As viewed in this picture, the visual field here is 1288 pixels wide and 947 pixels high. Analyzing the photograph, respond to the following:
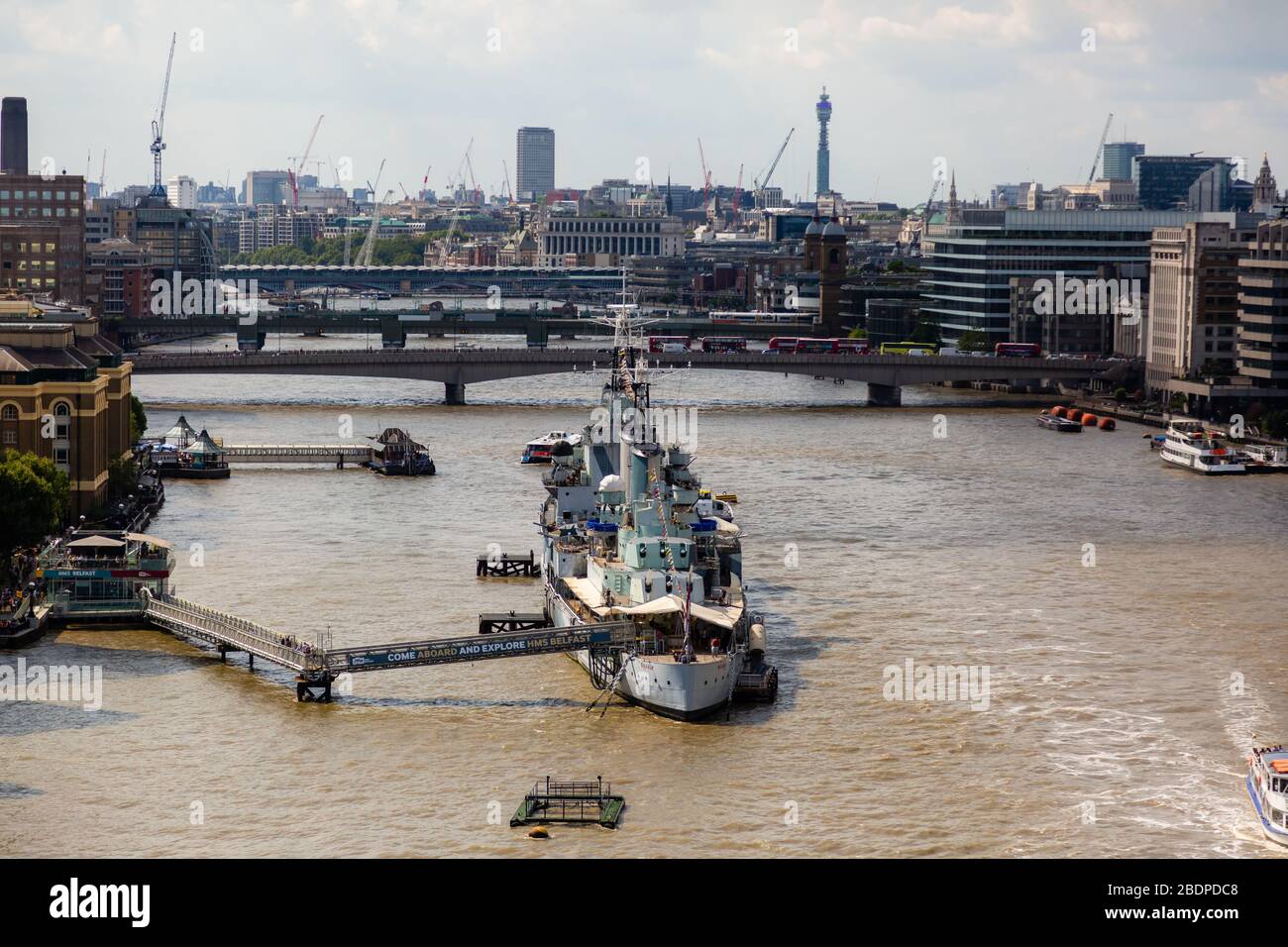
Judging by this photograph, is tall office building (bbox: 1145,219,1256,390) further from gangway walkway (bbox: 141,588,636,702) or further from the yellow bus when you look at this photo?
gangway walkway (bbox: 141,588,636,702)

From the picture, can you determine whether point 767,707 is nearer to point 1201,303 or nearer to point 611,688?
point 611,688

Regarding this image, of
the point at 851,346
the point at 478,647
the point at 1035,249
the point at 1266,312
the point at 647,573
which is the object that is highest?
the point at 1035,249

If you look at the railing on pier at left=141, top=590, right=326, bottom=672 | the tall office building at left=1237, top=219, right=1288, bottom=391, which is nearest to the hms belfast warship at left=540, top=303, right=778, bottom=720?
the railing on pier at left=141, top=590, right=326, bottom=672

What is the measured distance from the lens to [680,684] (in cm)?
2639

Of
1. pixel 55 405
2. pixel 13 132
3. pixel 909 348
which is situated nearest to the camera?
pixel 55 405

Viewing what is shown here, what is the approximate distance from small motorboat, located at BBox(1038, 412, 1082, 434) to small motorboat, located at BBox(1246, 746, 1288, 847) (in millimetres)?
41298

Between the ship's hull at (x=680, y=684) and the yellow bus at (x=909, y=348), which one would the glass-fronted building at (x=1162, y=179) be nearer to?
the yellow bus at (x=909, y=348)

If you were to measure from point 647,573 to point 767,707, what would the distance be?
2694 mm

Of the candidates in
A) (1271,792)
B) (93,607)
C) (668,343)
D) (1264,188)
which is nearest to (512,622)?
(93,607)

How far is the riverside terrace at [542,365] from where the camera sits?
2746 inches

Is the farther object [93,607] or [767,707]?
[93,607]

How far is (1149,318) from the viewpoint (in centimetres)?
7550

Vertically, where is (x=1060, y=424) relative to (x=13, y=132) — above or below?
below
